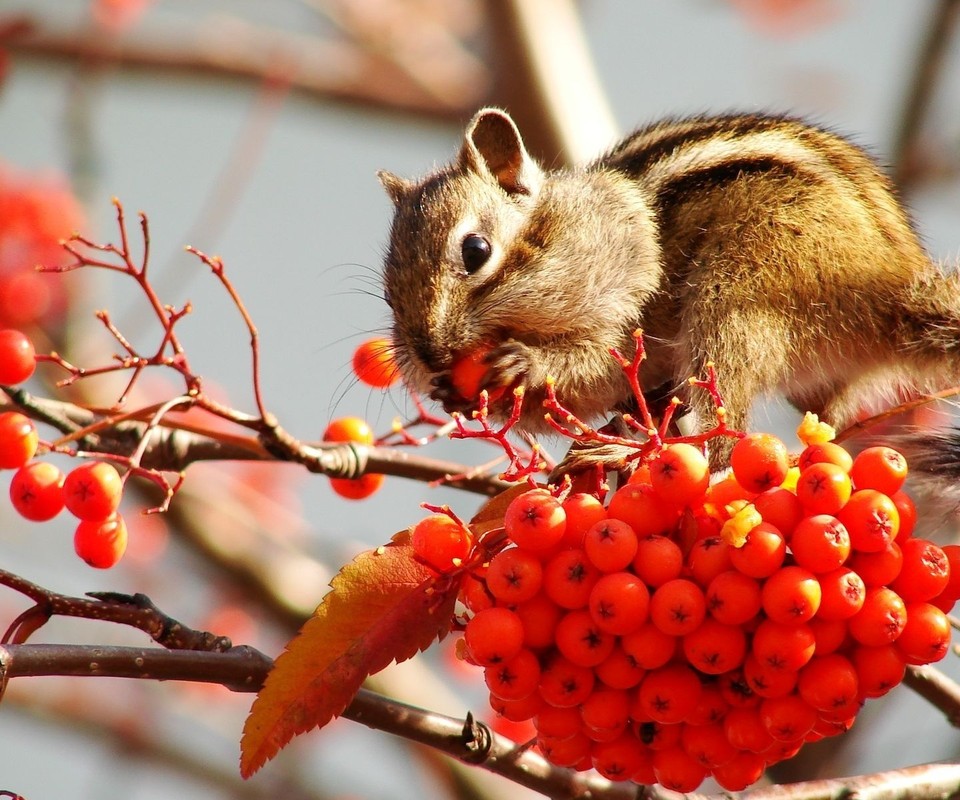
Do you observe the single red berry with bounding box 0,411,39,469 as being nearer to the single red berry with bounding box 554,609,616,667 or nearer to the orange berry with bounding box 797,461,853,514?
the single red berry with bounding box 554,609,616,667

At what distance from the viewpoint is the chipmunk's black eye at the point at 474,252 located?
333cm

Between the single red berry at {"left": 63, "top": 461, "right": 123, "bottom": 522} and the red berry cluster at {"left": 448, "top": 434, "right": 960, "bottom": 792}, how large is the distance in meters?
0.73

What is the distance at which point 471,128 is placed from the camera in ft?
12.3

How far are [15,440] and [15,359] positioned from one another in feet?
0.63

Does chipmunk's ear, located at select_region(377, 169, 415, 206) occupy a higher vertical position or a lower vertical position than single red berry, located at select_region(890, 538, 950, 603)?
higher

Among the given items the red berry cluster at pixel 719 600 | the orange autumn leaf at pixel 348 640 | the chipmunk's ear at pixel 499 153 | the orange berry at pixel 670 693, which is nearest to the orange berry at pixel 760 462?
the red berry cluster at pixel 719 600

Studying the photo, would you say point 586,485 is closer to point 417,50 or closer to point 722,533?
point 722,533

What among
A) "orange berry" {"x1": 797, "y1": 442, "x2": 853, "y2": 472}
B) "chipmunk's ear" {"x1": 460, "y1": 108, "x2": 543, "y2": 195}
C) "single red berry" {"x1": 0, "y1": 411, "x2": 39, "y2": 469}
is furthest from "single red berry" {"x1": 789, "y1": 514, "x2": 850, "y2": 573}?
"chipmunk's ear" {"x1": 460, "y1": 108, "x2": 543, "y2": 195}

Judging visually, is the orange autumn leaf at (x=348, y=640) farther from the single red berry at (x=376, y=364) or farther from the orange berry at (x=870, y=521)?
the single red berry at (x=376, y=364)

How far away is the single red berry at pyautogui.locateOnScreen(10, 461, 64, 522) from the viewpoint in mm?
2344

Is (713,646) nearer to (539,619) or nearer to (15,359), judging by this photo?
(539,619)

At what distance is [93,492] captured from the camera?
2.27m

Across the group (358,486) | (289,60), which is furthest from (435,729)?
(289,60)

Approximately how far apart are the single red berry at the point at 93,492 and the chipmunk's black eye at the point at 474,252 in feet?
4.34
